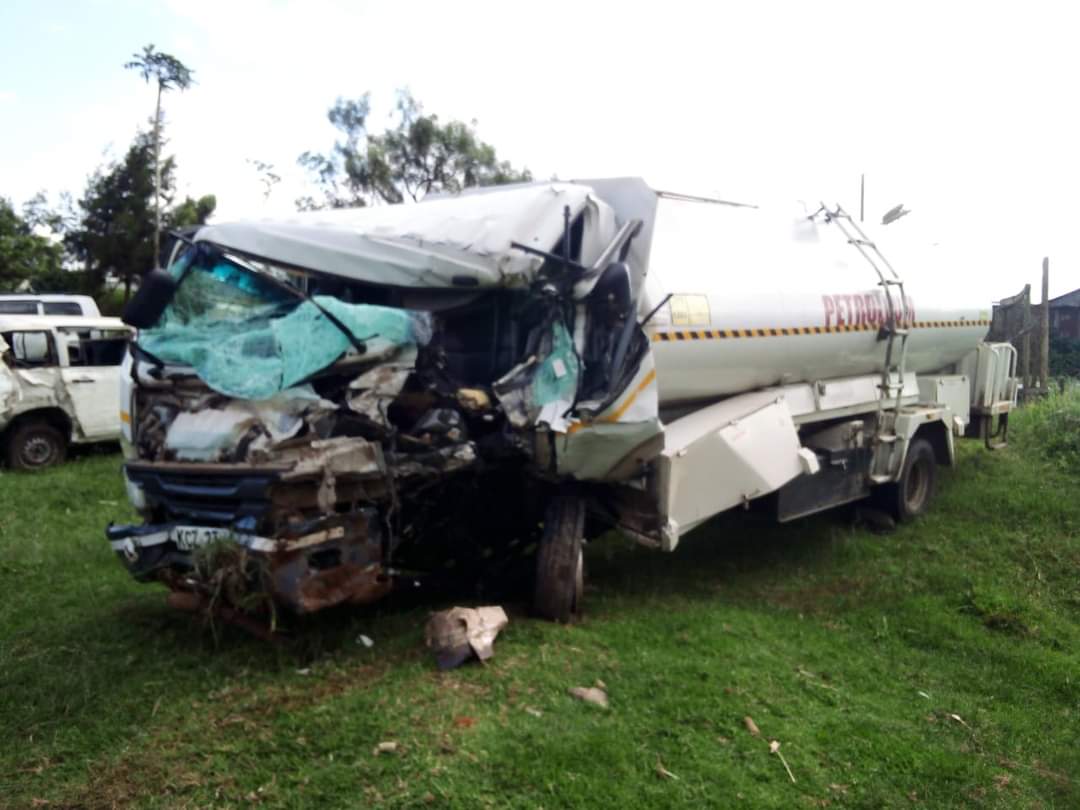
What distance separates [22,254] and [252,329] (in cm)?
2246

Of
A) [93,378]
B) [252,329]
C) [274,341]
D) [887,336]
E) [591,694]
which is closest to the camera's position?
[591,694]

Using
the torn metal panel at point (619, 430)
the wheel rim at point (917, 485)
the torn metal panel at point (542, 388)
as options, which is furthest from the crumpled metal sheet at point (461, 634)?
the wheel rim at point (917, 485)

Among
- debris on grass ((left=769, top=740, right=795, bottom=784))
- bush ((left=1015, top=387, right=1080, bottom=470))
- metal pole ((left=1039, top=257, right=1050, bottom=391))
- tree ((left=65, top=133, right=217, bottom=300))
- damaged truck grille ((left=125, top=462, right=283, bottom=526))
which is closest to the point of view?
debris on grass ((left=769, top=740, right=795, bottom=784))

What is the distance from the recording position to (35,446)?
10336 millimetres

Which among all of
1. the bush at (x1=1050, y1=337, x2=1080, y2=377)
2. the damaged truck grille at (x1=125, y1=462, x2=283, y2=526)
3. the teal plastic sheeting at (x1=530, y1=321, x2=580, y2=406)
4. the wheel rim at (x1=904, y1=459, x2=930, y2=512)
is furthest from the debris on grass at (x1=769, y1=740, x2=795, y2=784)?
the bush at (x1=1050, y1=337, x2=1080, y2=377)

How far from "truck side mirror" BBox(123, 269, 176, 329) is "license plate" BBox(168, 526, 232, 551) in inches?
49.4

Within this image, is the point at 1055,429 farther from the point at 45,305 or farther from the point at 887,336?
the point at 45,305

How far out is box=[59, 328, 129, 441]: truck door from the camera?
10602mm

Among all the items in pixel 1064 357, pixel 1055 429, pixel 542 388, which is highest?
pixel 542 388

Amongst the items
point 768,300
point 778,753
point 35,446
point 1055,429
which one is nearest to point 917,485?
point 1055,429

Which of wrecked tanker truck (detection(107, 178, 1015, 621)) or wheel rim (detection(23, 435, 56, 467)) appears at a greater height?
wrecked tanker truck (detection(107, 178, 1015, 621))

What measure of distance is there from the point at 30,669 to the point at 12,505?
453 cm

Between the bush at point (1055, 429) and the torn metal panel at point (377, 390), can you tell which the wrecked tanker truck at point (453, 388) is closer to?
the torn metal panel at point (377, 390)

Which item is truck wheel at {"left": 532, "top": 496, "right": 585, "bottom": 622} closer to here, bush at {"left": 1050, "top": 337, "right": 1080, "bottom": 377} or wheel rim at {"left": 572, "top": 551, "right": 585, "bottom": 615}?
wheel rim at {"left": 572, "top": 551, "right": 585, "bottom": 615}
